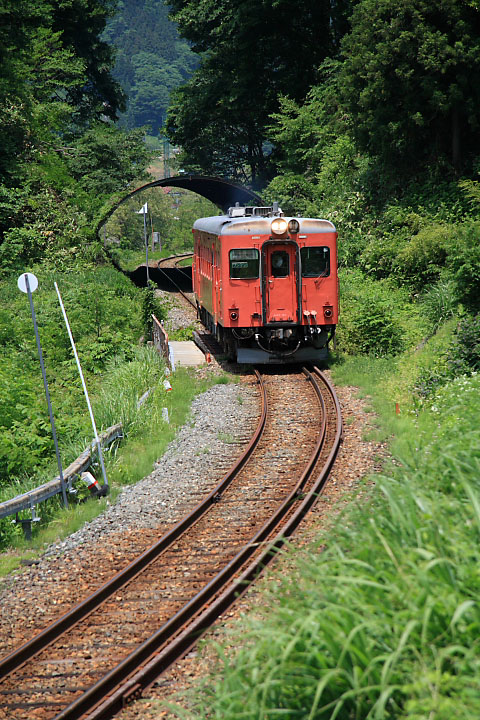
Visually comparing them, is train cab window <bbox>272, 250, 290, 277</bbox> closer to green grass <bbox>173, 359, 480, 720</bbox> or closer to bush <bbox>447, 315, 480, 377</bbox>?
bush <bbox>447, 315, 480, 377</bbox>

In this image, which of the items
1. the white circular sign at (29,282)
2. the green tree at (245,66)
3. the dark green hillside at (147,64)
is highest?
the dark green hillside at (147,64)

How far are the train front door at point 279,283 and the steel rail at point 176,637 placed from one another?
27.3ft

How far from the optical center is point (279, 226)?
16656mm

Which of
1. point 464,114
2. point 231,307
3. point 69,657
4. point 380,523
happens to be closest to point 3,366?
point 231,307

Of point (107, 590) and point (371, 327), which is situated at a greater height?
point (371, 327)

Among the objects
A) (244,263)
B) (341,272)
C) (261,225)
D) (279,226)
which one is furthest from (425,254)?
(244,263)

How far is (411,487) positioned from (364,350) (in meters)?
13.1

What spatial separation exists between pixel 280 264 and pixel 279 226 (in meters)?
0.85

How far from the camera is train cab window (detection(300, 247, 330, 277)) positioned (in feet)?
55.9

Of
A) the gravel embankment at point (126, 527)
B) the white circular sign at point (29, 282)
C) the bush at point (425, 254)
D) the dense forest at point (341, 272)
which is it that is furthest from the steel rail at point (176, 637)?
the bush at point (425, 254)

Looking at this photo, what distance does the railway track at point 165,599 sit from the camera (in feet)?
19.4

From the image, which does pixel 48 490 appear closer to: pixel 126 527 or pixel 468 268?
pixel 126 527

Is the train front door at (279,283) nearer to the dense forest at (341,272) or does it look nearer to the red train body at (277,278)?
the red train body at (277,278)

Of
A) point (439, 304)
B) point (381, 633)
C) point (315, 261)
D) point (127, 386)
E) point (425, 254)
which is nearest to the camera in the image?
point (381, 633)
